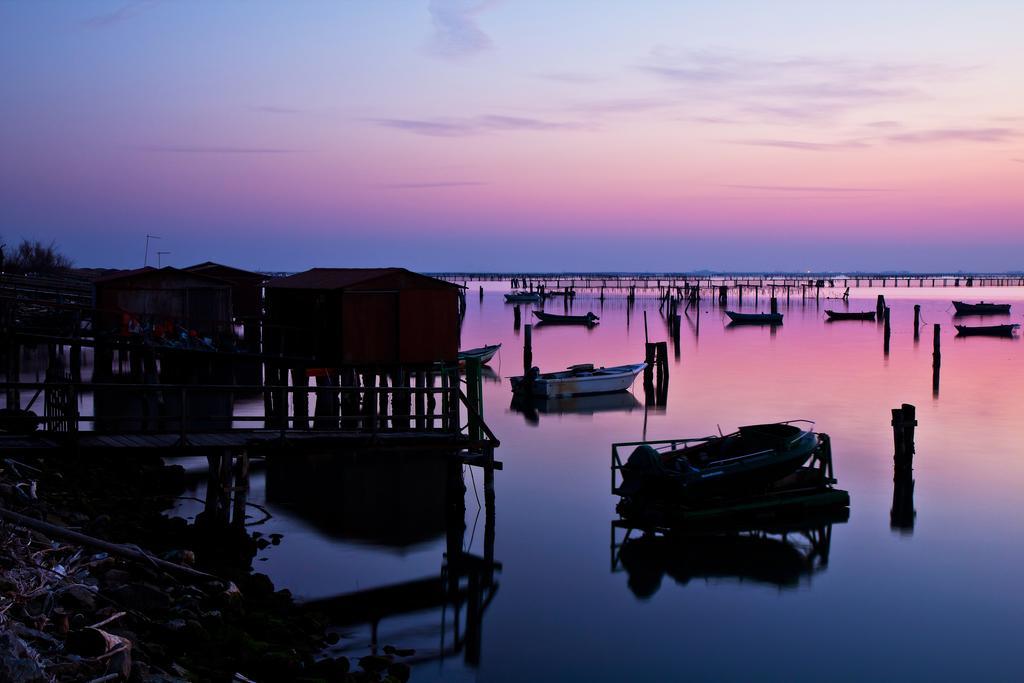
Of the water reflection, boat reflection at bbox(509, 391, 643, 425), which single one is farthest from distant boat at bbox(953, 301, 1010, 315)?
the water reflection

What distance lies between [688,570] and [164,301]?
2019cm

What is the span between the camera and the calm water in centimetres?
1516

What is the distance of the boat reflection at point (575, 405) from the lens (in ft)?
127

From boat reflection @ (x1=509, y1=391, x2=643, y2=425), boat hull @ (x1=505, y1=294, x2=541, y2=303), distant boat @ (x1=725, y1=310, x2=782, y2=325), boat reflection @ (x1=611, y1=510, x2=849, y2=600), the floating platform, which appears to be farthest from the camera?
boat hull @ (x1=505, y1=294, x2=541, y2=303)

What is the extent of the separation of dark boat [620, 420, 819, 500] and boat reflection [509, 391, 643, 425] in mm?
15208

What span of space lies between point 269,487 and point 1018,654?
15.3 m

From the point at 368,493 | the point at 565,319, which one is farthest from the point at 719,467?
the point at 565,319

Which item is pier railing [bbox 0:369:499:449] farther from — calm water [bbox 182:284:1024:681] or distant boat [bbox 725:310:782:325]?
distant boat [bbox 725:310:782:325]

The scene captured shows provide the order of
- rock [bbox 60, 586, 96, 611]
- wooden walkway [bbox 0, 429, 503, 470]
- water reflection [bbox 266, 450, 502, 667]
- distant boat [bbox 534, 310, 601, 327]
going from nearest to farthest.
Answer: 1. rock [bbox 60, 586, 96, 611]
2. water reflection [bbox 266, 450, 502, 667]
3. wooden walkway [bbox 0, 429, 503, 470]
4. distant boat [bbox 534, 310, 601, 327]

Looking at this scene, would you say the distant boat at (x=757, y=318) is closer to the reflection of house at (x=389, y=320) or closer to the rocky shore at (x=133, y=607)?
the reflection of house at (x=389, y=320)

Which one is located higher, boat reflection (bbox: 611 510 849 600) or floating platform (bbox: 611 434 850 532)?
floating platform (bbox: 611 434 850 532)

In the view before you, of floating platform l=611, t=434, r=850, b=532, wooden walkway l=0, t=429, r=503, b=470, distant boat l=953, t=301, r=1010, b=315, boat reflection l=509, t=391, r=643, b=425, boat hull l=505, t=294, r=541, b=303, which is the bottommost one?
floating platform l=611, t=434, r=850, b=532

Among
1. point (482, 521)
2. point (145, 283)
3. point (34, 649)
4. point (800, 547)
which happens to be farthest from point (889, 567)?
point (145, 283)

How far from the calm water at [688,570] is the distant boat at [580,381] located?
5.05 m
